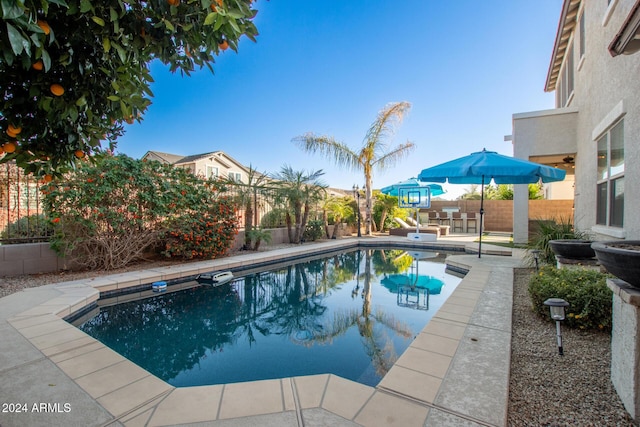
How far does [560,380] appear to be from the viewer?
94.8 inches

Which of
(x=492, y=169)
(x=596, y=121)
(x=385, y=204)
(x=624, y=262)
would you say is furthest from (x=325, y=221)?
(x=624, y=262)

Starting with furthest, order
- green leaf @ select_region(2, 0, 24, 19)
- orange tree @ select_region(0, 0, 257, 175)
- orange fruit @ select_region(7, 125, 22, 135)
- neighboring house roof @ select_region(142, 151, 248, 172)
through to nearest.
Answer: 1. neighboring house roof @ select_region(142, 151, 248, 172)
2. orange fruit @ select_region(7, 125, 22, 135)
3. orange tree @ select_region(0, 0, 257, 175)
4. green leaf @ select_region(2, 0, 24, 19)

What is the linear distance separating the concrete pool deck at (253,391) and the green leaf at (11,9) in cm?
220

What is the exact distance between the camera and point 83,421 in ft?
6.38

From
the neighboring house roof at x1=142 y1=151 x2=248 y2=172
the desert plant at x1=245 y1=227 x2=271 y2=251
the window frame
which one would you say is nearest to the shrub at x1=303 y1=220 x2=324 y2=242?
the desert plant at x1=245 y1=227 x2=271 y2=251

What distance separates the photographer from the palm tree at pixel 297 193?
1135 cm

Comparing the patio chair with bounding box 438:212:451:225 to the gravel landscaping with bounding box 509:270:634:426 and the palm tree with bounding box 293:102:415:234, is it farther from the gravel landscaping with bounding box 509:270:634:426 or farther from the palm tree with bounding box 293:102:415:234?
the gravel landscaping with bounding box 509:270:634:426

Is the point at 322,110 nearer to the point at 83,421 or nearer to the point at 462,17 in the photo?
the point at 462,17

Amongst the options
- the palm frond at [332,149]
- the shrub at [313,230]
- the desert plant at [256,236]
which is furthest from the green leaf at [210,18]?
the palm frond at [332,149]

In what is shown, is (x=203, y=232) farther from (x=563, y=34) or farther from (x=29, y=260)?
(x=563, y=34)

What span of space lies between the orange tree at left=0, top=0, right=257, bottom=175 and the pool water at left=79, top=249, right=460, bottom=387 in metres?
2.41

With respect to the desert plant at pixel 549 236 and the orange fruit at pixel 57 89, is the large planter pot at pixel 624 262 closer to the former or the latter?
the orange fruit at pixel 57 89

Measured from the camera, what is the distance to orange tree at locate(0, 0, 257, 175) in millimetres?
1611

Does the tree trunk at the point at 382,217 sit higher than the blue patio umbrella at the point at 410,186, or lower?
lower
